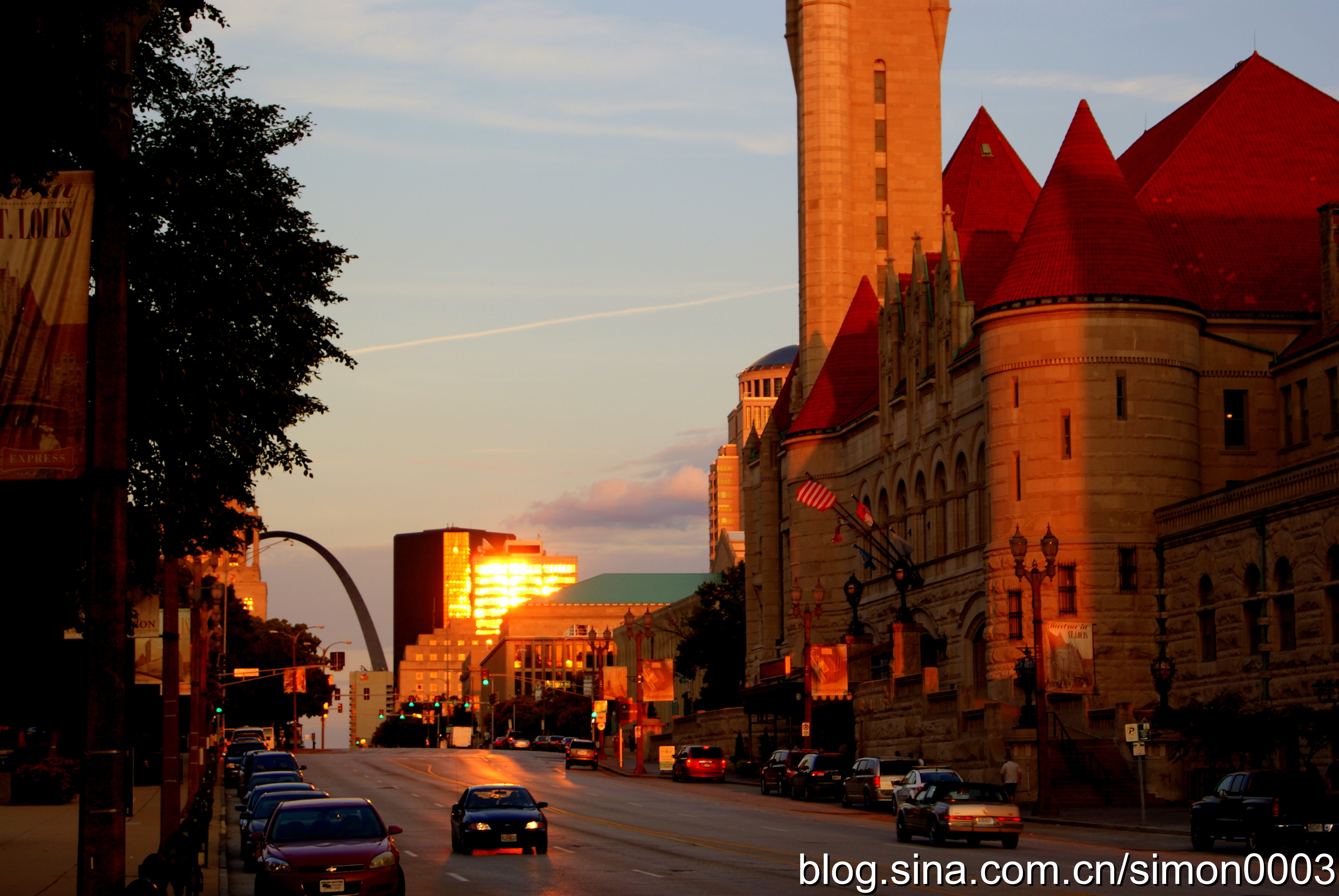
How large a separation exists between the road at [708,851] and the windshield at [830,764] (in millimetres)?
1392

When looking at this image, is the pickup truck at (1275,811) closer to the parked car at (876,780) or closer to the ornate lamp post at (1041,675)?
the ornate lamp post at (1041,675)

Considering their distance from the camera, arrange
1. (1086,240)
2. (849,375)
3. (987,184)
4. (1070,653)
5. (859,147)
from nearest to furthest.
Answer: (1070,653) < (1086,240) < (849,375) < (987,184) < (859,147)

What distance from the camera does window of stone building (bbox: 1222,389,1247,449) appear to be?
58344mm

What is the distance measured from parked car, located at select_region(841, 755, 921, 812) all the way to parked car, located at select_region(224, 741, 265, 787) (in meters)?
19.9

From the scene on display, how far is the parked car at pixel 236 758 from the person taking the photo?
63156 millimetres

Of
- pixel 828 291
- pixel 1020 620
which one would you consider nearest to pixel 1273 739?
Result: pixel 1020 620

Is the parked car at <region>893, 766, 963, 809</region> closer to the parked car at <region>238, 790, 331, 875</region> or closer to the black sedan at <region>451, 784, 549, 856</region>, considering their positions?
the black sedan at <region>451, 784, 549, 856</region>

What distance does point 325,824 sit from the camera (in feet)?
78.2

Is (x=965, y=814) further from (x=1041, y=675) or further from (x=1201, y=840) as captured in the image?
(x=1041, y=675)

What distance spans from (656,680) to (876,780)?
136ft

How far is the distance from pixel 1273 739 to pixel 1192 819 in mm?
11391

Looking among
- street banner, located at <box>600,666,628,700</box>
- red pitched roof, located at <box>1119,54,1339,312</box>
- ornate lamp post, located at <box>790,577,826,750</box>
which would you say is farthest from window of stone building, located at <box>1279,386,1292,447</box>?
street banner, located at <box>600,666,628,700</box>

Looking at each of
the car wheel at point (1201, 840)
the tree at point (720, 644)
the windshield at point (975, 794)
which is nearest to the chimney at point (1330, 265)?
the car wheel at point (1201, 840)

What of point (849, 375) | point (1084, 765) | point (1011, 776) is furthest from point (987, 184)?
point (1011, 776)
